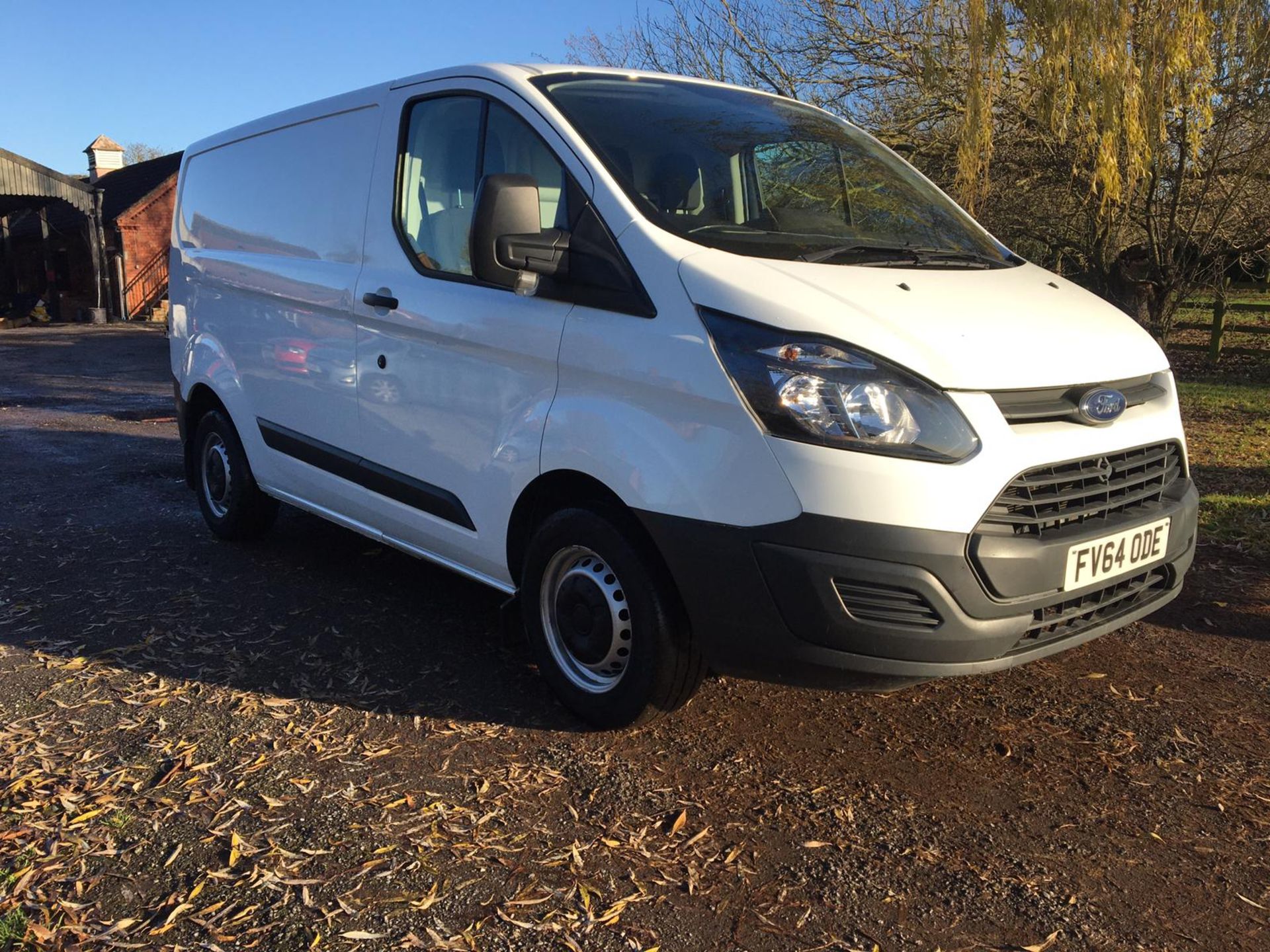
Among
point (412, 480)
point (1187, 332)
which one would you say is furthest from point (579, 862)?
point (1187, 332)

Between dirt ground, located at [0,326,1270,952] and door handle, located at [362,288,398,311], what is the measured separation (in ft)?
4.47

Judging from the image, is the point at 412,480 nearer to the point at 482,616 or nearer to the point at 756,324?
the point at 482,616

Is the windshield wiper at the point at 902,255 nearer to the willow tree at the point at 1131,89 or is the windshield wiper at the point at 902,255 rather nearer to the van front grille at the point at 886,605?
the van front grille at the point at 886,605

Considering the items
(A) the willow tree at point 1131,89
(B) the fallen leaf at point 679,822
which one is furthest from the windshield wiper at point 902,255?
(A) the willow tree at point 1131,89

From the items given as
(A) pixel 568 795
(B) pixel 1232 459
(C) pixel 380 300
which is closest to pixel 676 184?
(C) pixel 380 300

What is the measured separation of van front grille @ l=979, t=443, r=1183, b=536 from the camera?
2779mm

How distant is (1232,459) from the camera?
8219mm

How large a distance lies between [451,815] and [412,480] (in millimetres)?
1454

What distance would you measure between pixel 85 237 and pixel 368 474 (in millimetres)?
33320

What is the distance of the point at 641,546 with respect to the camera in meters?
3.17

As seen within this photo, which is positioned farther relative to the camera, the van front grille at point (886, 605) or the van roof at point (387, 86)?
the van roof at point (387, 86)

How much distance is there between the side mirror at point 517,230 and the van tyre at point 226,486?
2.70 m

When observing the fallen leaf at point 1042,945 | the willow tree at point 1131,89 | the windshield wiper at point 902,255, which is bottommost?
the fallen leaf at point 1042,945

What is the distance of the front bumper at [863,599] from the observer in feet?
8.88
